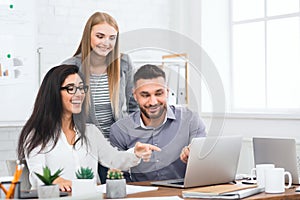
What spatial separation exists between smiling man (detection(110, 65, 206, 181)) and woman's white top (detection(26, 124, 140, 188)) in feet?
0.19

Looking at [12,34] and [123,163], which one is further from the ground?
[12,34]

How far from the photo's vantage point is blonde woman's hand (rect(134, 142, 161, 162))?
2.74 meters

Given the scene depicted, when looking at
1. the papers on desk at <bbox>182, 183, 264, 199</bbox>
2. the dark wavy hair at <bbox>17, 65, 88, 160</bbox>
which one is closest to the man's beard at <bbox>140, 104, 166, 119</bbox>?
the dark wavy hair at <bbox>17, 65, 88, 160</bbox>

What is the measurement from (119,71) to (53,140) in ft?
1.49

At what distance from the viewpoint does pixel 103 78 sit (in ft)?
9.37

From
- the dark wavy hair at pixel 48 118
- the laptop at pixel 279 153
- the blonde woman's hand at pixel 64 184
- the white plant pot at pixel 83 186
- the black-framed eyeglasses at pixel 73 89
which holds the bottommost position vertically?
the blonde woman's hand at pixel 64 184

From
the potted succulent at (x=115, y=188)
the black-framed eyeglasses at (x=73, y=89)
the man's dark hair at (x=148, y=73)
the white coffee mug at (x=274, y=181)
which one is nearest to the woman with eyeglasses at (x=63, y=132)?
the black-framed eyeglasses at (x=73, y=89)

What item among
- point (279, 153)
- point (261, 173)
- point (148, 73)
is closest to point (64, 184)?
point (148, 73)

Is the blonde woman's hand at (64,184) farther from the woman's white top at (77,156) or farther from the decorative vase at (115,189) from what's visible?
the decorative vase at (115,189)

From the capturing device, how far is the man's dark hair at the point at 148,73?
271 cm

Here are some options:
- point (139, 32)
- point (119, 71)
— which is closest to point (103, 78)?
point (119, 71)

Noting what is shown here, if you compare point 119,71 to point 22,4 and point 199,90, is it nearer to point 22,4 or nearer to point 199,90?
point 22,4

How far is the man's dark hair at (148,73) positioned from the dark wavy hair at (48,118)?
0.26 m

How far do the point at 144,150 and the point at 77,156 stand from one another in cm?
30
